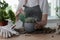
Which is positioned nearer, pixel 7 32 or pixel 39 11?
pixel 7 32

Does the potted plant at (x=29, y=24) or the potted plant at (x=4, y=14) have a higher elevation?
the potted plant at (x=4, y=14)

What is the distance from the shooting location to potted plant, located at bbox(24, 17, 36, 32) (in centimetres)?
117

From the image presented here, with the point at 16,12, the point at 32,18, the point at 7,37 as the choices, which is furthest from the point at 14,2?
the point at 7,37

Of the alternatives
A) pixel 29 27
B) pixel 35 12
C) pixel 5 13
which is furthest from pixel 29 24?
pixel 5 13

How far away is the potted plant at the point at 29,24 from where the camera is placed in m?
1.17

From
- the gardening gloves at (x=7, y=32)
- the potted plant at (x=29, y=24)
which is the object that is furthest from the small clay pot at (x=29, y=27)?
the gardening gloves at (x=7, y=32)

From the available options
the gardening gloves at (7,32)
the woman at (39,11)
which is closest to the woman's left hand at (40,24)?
the woman at (39,11)

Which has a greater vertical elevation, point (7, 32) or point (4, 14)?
point (4, 14)

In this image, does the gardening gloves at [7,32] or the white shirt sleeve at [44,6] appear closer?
the gardening gloves at [7,32]

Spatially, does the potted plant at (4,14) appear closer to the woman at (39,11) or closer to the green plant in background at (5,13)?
the green plant in background at (5,13)

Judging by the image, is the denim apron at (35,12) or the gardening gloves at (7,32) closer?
the gardening gloves at (7,32)

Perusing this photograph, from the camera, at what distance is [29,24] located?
1172 mm

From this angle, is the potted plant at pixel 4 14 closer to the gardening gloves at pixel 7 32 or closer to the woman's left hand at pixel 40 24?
the gardening gloves at pixel 7 32

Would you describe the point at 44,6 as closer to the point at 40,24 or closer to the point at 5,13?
the point at 40,24
